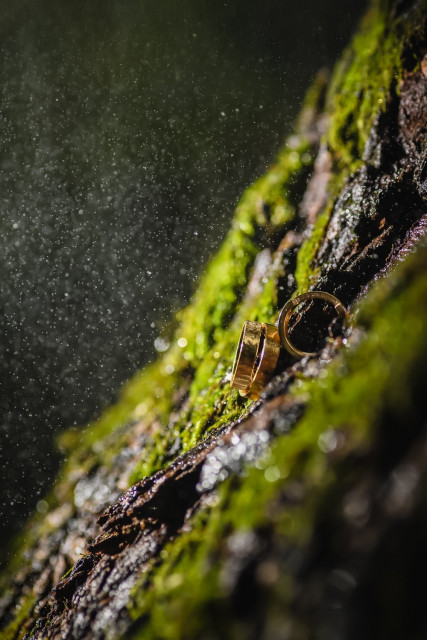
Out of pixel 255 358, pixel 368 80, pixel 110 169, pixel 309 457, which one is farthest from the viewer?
pixel 110 169

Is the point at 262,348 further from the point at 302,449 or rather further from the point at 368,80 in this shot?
the point at 368,80

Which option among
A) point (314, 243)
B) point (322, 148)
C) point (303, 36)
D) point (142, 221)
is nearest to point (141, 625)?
point (314, 243)

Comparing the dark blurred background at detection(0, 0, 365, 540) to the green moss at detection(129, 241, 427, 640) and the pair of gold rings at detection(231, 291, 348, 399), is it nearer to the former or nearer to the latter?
the pair of gold rings at detection(231, 291, 348, 399)

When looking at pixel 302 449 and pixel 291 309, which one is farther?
pixel 291 309

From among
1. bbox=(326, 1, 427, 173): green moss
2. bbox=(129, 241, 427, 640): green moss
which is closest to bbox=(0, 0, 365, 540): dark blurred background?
bbox=(326, 1, 427, 173): green moss

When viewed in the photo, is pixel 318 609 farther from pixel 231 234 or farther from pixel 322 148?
pixel 231 234

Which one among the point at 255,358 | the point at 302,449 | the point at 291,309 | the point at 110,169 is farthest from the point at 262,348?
the point at 110,169
